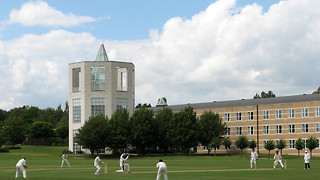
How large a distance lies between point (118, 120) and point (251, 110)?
30.9 metres

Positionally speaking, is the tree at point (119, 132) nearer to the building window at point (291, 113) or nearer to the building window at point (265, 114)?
the building window at point (265, 114)

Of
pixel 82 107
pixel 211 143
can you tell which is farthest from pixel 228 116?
pixel 82 107

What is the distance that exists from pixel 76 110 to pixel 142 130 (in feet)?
72.7

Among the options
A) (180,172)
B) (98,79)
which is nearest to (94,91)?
(98,79)

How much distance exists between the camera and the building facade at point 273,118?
362 feet

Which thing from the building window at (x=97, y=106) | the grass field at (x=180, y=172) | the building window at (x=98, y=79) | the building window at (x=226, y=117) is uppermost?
the building window at (x=98, y=79)

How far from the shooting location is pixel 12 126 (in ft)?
503

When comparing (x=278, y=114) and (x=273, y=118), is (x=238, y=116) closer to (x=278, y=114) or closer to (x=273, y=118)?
(x=273, y=118)

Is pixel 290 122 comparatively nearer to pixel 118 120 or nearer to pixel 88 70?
pixel 118 120

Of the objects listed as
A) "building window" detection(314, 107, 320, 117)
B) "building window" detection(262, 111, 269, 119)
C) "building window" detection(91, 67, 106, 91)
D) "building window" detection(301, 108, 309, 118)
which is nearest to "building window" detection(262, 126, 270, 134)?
"building window" detection(262, 111, 269, 119)

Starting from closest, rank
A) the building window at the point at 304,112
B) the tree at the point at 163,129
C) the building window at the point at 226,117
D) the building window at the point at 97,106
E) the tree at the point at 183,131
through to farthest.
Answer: the building window at the point at 304,112 → the tree at the point at 183,131 → the tree at the point at 163,129 → the building window at the point at 226,117 → the building window at the point at 97,106

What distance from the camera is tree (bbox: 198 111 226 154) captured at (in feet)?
378

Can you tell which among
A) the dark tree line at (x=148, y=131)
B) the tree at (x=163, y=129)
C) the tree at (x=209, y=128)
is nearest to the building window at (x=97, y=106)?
the dark tree line at (x=148, y=131)

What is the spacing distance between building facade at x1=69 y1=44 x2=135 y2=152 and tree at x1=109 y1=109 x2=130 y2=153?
1001 centimetres
